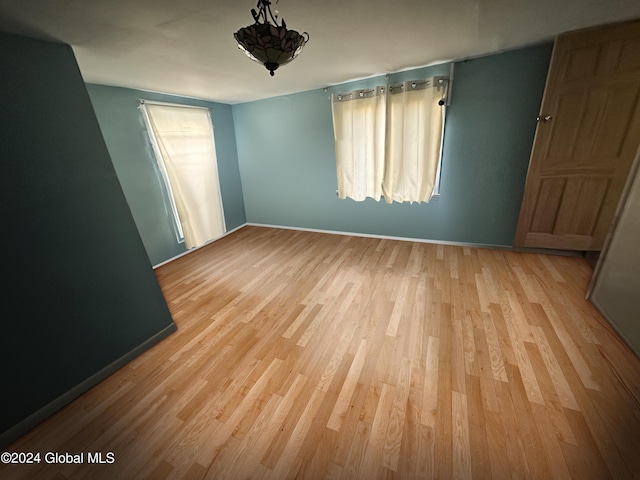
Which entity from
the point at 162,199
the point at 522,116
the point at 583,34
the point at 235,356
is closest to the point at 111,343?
the point at 235,356

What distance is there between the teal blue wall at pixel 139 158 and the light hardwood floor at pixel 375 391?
3.78ft

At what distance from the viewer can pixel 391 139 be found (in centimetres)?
303

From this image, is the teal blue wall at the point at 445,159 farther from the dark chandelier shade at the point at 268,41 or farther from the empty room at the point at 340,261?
the dark chandelier shade at the point at 268,41

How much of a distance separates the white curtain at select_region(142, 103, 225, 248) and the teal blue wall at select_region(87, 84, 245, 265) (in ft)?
0.44

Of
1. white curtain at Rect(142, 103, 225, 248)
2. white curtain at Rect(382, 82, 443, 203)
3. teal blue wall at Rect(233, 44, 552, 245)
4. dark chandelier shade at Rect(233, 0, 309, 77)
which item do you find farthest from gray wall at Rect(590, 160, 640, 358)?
white curtain at Rect(142, 103, 225, 248)

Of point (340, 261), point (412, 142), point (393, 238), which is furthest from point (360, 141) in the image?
point (340, 261)

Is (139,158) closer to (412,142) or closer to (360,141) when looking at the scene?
(360,141)

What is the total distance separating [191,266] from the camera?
3.17 metres

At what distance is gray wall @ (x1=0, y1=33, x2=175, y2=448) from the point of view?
1.25 meters

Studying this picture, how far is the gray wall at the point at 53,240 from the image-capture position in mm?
1254

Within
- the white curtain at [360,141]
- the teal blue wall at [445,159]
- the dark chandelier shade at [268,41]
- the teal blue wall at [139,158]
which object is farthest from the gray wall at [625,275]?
the teal blue wall at [139,158]

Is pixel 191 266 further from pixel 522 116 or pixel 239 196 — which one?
pixel 522 116

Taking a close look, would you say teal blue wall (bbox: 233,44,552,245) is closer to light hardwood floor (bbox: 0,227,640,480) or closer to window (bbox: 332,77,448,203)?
window (bbox: 332,77,448,203)

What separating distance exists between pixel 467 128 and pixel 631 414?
2.65m
